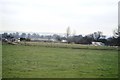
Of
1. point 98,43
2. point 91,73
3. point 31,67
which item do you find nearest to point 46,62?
point 31,67

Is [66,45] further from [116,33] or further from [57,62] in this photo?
[116,33]

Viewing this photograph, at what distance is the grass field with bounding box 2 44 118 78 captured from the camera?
3.63 meters

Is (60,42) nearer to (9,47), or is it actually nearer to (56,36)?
(56,36)

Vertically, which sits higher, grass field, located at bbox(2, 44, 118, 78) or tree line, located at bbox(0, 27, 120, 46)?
tree line, located at bbox(0, 27, 120, 46)

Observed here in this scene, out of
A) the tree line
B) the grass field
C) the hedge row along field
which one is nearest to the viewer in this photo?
the grass field

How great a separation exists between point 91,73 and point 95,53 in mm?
1734

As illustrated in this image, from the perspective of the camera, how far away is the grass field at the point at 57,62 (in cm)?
363

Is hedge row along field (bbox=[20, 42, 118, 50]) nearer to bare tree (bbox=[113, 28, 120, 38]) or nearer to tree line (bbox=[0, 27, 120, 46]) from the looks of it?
tree line (bbox=[0, 27, 120, 46])

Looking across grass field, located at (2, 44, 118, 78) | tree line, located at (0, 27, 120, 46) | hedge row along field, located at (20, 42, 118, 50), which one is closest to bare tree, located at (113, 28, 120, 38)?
tree line, located at (0, 27, 120, 46)

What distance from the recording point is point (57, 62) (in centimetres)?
452

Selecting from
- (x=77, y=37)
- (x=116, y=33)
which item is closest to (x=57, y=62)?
(x=77, y=37)

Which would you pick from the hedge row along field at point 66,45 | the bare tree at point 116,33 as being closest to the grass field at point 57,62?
the hedge row along field at point 66,45

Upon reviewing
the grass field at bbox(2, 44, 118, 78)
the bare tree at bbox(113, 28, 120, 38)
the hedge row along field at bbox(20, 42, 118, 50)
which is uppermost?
A: the bare tree at bbox(113, 28, 120, 38)

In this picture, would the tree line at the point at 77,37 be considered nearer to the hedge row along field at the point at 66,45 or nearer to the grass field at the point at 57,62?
the hedge row along field at the point at 66,45
